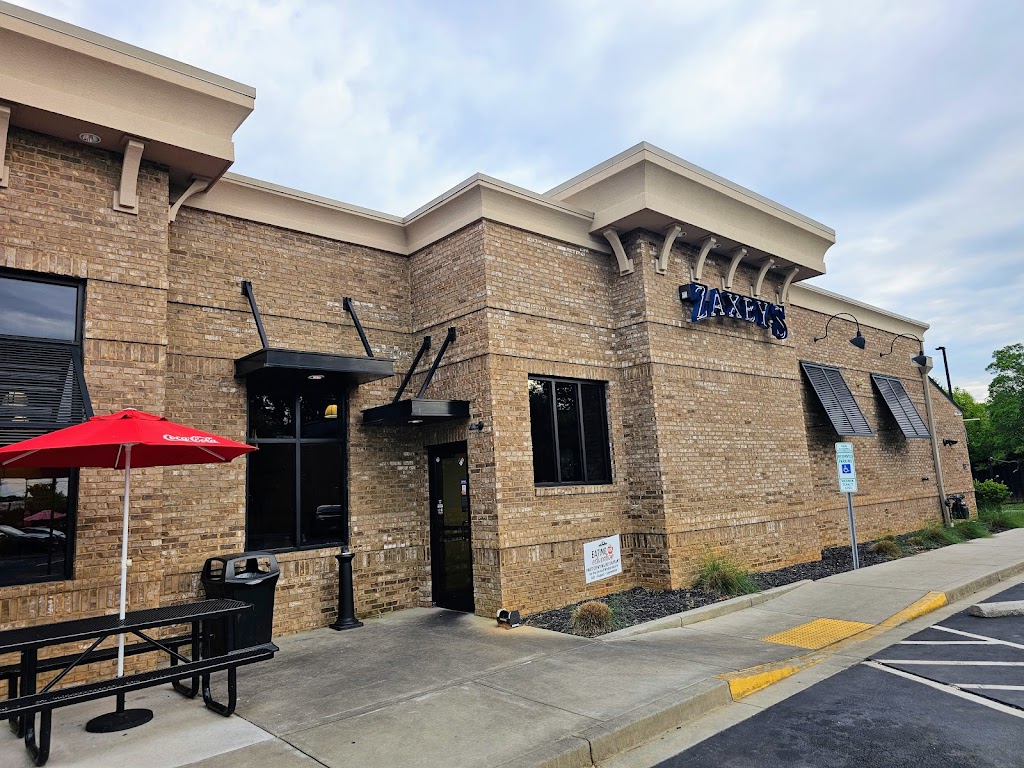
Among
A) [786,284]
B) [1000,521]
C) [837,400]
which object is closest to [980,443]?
[1000,521]

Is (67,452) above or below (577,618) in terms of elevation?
above

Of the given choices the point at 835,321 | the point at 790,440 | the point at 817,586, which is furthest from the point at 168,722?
the point at 835,321

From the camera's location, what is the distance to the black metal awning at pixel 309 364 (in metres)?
8.11

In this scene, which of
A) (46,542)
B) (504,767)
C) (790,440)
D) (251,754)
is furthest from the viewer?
(790,440)

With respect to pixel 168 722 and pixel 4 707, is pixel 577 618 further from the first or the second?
pixel 4 707

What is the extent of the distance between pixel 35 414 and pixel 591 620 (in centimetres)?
660

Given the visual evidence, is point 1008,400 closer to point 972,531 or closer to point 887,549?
point 972,531

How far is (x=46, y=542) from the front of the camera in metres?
6.75

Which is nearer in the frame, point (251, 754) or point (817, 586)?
point (251, 754)

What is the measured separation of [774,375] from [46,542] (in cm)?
1197

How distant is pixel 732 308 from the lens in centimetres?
1227

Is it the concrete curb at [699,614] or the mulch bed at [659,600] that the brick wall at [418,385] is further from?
the concrete curb at [699,614]

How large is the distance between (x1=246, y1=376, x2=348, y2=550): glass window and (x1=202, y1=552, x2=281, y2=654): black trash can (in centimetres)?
89

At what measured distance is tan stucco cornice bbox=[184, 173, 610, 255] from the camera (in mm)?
9320
